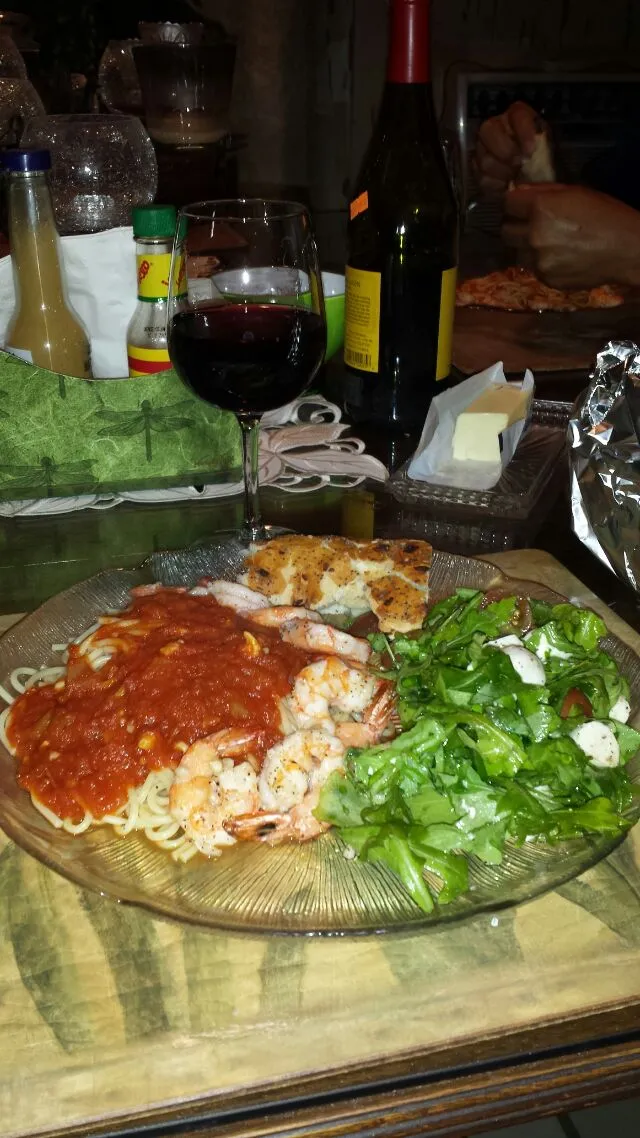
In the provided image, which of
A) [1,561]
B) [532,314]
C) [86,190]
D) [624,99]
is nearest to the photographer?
[1,561]

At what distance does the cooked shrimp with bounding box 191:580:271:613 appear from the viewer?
40.5 inches

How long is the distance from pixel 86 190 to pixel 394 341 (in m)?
0.64

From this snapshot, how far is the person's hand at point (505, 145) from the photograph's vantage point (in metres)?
3.12

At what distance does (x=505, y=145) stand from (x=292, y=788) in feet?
9.38

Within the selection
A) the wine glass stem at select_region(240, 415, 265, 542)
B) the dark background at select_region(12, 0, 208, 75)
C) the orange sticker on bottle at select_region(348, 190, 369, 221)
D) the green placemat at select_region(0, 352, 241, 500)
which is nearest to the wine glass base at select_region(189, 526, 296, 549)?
the wine glass stem at select_region(240, 415, 265, 542)

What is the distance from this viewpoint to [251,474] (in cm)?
127

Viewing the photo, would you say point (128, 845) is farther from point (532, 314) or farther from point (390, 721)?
point (532, 314)

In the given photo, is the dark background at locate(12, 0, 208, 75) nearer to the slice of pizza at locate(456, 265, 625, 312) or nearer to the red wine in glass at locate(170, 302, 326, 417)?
the slice of pizza at locate(456, 265, 625, 312)

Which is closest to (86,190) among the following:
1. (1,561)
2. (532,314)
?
(1,561)

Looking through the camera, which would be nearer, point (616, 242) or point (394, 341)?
point (394, 341)

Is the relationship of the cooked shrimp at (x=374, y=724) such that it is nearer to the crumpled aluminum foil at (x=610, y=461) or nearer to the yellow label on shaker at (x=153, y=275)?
the crumpled aluminum foil at (x=610, y=461)

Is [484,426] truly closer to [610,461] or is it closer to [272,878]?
[610,461]

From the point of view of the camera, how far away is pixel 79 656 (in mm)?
923

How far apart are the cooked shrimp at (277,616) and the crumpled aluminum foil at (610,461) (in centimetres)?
40
